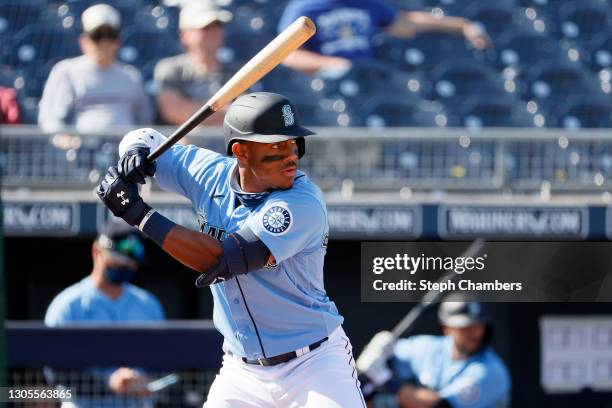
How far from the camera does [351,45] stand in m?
7.60

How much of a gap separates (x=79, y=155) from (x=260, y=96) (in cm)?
290

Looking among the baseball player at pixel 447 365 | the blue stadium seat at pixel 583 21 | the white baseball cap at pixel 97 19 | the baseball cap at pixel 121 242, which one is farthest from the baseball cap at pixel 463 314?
the blue stadium seat at pixel 583 21

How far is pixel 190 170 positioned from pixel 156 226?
0.40m

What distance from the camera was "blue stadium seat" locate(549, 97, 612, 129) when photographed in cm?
804

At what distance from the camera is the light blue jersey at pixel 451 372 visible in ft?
19.9

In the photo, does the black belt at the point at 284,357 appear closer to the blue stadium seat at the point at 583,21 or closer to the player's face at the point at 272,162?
the player's face at the point at 272,162

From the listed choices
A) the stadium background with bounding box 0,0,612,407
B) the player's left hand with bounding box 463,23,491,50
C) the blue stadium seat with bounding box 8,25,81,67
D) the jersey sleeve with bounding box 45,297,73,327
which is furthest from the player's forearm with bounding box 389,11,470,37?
the jersey sleeve with bounding box 45,297,73,327

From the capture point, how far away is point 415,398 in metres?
6.03

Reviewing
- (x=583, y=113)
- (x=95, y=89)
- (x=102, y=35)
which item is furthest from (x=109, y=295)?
(x=583, y=113)

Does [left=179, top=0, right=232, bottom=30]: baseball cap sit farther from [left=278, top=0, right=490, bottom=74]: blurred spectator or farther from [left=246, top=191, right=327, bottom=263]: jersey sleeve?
[left=246, top=191, right=327, bottom=263]: jersey sleeve

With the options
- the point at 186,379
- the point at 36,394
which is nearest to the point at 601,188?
the point at 186,379

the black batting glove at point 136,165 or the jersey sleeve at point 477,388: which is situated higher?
the black batting glove at point 136,165

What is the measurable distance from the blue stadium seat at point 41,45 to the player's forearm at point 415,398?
10.4 ft

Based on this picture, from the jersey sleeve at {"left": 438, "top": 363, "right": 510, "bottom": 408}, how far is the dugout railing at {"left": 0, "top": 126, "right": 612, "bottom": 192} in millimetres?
1133
